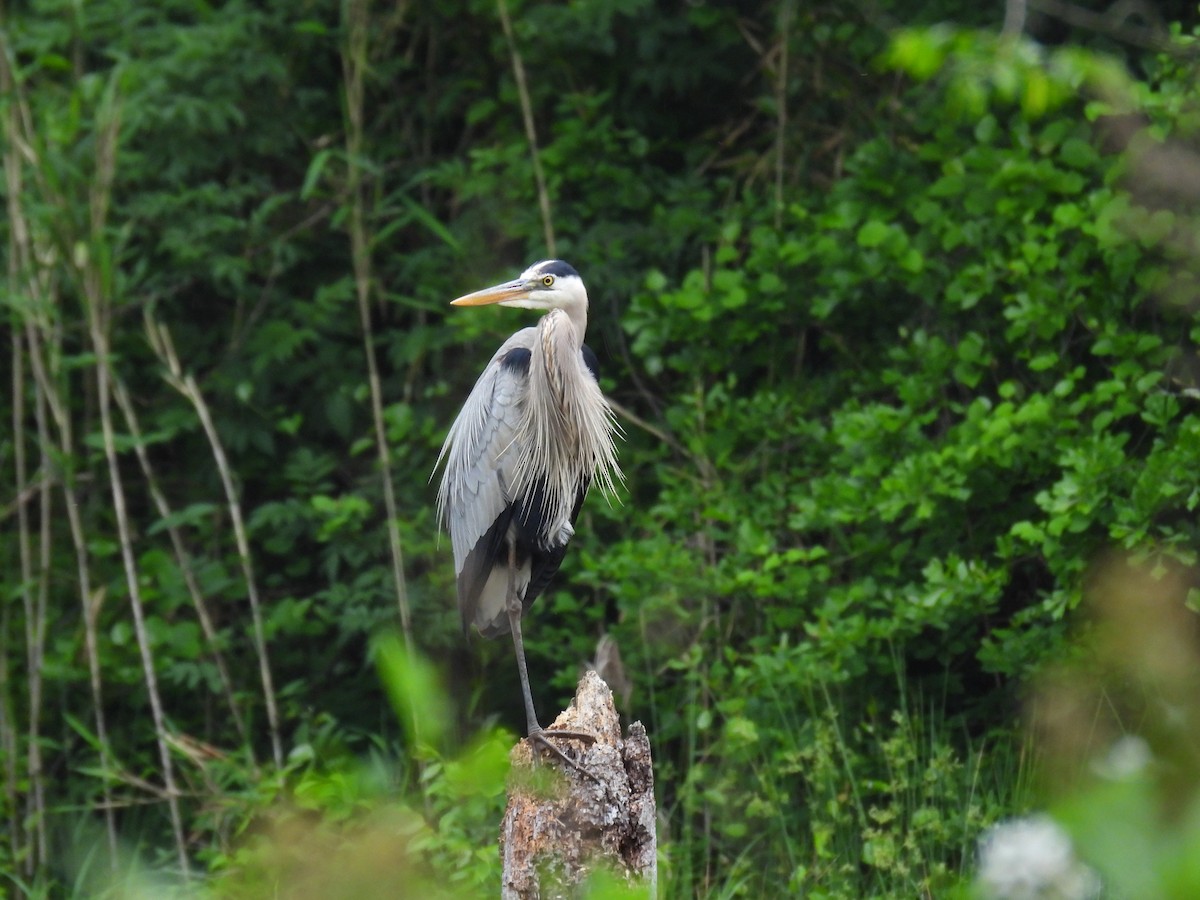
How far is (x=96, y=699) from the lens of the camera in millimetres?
4922

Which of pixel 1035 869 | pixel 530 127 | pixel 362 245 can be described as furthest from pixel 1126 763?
pixel 362 245

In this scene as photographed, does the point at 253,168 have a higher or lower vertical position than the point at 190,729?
higher

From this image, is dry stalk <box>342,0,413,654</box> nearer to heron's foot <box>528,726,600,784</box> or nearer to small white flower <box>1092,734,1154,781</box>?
heron's foot <box>528,726,600,784</box>

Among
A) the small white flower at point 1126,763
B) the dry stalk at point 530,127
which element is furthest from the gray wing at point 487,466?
the small white flower at point 1126,763

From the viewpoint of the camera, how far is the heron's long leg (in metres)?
2.97

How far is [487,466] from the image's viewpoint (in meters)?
3.75

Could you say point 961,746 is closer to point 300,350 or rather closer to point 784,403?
point 784,403

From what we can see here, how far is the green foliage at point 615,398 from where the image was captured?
161 inches

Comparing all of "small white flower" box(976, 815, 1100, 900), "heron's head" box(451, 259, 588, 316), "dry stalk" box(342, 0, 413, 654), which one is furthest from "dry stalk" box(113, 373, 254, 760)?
"small white flower" box(976, 815, 1100, 900)

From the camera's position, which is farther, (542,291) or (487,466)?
(487,466)

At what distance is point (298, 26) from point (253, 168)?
2.40ft

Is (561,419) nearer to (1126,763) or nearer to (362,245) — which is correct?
(362,245)

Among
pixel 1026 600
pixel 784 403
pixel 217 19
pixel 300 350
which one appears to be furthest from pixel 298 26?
pixel 1026 600

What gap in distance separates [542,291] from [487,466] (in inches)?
18.4
